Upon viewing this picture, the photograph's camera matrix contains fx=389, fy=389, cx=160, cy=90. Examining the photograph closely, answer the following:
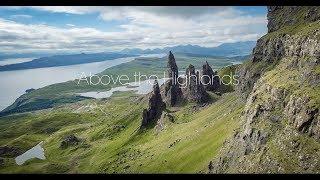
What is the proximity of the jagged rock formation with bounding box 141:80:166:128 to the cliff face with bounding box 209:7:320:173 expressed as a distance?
84.3m

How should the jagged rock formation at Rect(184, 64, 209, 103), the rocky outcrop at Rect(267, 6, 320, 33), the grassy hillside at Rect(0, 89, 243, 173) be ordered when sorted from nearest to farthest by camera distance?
the rocky outcrop at Rect(267, 6, 320, 33), the grassy hillside at Rect(0, 89, 243, 173), the jagged rock formation at Rect(184, 64, 209, 103)

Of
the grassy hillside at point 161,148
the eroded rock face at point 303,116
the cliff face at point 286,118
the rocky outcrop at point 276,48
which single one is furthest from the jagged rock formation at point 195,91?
the eroded rock face at point 303,116

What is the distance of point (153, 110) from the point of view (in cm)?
18900

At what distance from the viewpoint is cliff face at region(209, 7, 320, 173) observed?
70.7 metres

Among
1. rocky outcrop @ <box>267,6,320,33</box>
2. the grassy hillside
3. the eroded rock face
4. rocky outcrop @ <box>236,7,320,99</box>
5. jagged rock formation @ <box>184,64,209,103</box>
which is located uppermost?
rocky outcrop @ <box>267,6,320,33</box>

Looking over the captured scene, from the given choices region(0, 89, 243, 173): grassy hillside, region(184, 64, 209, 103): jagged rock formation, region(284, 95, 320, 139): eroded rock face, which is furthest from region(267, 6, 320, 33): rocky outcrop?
region(184, 64, 209, 103): jagged rock formation

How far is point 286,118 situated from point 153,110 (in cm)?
11357

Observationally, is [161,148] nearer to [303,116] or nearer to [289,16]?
[289,16]

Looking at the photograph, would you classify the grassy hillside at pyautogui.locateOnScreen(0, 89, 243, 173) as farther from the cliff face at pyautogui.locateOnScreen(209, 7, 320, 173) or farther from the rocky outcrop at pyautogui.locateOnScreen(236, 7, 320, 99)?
the cliff face at pyautogui.locateOnScreen(209, 7, 320, 173)

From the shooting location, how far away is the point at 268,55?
122 meters

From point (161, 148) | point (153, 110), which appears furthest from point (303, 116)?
point (153, 110)
